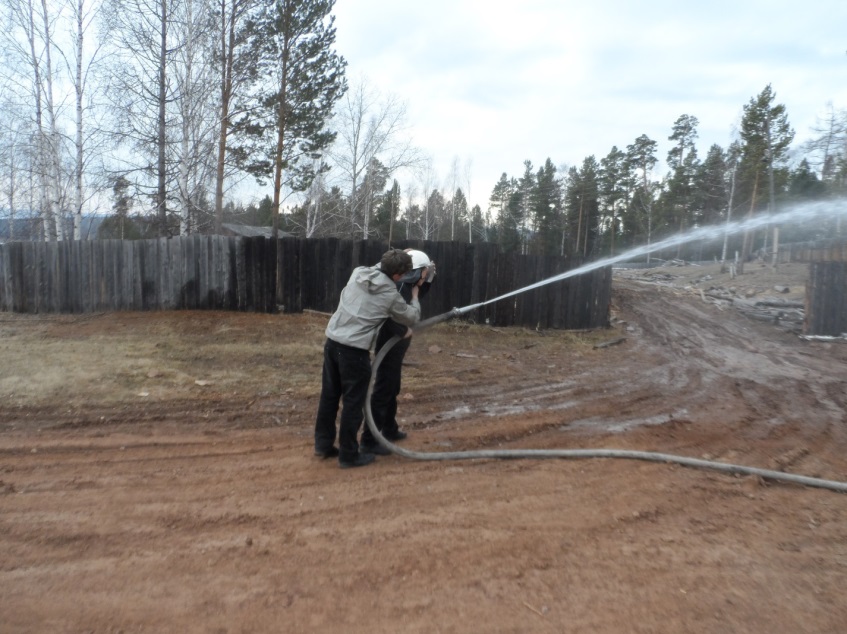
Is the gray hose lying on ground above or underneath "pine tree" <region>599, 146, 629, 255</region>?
underneath

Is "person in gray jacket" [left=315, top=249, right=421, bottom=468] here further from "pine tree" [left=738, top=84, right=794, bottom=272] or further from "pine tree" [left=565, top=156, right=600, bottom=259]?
"pine tree" [left=565, top=156, right=600, bottom=259]

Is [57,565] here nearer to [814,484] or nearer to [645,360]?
[814,484]

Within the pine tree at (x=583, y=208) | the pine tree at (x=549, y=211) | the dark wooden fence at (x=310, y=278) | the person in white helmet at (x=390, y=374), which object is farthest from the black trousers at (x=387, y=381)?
the pine tree at (x=549, y=211)

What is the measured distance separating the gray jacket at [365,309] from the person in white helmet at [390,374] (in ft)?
0.98

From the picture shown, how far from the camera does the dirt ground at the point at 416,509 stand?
296cm

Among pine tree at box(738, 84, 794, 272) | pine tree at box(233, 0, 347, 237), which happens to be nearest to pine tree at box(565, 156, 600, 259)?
pine tree at box(738, 84, 794, 272)

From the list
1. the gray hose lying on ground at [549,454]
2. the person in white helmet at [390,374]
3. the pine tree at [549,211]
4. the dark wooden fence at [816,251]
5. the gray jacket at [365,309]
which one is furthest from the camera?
the pine tree at [549,211]

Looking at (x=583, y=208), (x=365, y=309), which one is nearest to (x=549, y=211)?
(x=583, y=208)

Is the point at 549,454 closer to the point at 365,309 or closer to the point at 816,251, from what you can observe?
the point at 365,309

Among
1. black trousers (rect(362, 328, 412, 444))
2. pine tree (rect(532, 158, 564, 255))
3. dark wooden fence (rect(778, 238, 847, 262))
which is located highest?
pine tree (rect(532, 158, 564, 255))

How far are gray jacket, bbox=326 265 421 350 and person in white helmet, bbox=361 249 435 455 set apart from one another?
30 centimetres

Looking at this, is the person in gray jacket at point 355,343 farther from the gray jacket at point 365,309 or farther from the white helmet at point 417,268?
the white helmet at point 417,268

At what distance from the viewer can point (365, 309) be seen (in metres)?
5.04

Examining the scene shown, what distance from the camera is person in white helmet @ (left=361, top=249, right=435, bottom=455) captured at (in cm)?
552
